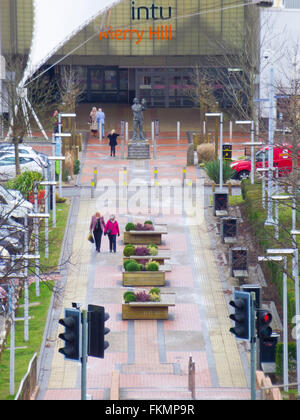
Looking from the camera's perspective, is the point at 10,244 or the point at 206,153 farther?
the point at 206,153

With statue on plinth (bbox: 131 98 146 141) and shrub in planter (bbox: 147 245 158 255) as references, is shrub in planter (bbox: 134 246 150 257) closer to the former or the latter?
shrub in planter (bbox: 147 245 158 255)

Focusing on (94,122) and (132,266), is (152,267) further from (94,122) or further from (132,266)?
(94,122)

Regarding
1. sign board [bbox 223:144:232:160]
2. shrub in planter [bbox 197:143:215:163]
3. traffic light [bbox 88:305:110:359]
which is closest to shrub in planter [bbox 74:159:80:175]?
shrub in planter [bbox 197:143:215:163]

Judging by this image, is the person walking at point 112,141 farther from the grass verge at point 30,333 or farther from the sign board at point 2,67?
the grass verge at point 30,333

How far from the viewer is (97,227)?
35.0 m

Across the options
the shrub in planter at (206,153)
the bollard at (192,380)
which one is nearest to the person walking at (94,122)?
the shrub in planter at (206,153)

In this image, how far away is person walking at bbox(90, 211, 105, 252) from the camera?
114 feet

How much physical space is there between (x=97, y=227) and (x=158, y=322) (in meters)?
6.51

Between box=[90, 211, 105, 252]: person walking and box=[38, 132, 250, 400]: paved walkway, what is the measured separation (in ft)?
1.48

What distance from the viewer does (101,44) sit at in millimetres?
65875

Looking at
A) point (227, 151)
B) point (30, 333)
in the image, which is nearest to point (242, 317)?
point (30, 333)

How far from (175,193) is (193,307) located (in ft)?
45.2
